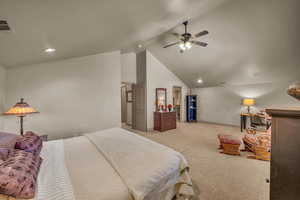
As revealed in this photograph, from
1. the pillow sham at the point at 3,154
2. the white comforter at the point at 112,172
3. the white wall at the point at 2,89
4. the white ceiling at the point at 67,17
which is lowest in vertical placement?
the white comforter at the point at 112,172

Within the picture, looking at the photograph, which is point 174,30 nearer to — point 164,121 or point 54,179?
point 164,121

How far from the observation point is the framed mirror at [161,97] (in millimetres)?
5738

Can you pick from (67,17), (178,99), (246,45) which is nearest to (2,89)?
(67,17)

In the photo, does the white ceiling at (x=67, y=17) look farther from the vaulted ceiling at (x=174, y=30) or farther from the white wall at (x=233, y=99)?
the white wall at (x=233, y=99)

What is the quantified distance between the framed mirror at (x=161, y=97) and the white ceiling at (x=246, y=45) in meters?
1.30

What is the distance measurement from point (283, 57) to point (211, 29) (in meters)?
2.17

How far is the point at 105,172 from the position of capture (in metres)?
1.23

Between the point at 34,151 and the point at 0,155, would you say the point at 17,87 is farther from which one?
the point at 0,155

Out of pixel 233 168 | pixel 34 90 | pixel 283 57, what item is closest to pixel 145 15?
pixel 34 90

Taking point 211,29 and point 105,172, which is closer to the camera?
point 105,172

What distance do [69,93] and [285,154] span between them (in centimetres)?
401

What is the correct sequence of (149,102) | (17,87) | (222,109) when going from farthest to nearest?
(222,109), (149,102), (17,87)

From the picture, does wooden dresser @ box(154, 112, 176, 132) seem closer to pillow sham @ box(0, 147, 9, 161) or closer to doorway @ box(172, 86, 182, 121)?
doorway @ box(172, 86, 182, 121)

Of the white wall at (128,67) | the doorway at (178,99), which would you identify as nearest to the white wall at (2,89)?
the white wall at (128,67)
